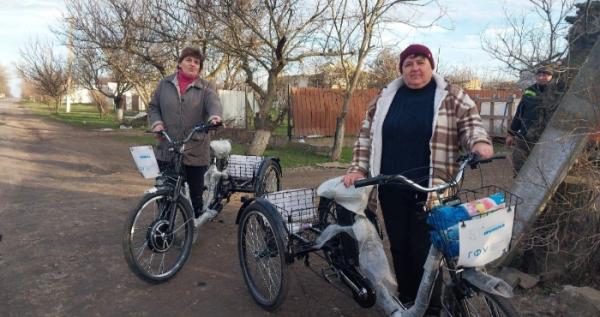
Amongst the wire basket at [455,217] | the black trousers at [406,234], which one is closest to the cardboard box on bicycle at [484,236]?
the wire basket at [455,217]

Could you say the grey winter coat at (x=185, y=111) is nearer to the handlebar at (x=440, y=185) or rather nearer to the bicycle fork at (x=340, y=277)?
the bicycle fork at (x=340, y=277)

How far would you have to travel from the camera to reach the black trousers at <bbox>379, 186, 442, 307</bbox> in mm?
3041

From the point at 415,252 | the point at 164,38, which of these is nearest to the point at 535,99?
the point at 415,252

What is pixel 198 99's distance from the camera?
185 inches

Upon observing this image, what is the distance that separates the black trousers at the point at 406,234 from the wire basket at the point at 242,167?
8.78 ft

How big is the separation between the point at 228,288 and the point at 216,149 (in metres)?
1.83

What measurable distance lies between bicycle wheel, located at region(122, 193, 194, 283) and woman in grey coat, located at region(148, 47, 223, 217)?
0.68 m

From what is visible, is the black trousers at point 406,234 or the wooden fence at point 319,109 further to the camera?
the wooden fence at point 319,109

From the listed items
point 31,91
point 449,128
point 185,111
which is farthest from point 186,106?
point 31,91

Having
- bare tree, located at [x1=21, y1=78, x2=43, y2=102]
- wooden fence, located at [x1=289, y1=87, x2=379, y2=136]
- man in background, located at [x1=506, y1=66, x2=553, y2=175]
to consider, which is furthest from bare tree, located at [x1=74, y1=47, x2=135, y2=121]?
man in background, located at [x1=506, y1=66, x2=553, y2=175]

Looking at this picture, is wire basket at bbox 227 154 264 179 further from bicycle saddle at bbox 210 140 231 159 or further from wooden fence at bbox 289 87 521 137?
wooden fence at bbox 289 87 521 137

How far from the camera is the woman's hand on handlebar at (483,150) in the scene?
260cm

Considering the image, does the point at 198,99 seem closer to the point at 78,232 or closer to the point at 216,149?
the point at 216,149

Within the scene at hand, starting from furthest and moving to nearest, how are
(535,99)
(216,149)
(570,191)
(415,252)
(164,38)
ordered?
1. (164,38)
2. (216,149)
3. (535,99)
4. (570,191)
5. (415,252)
